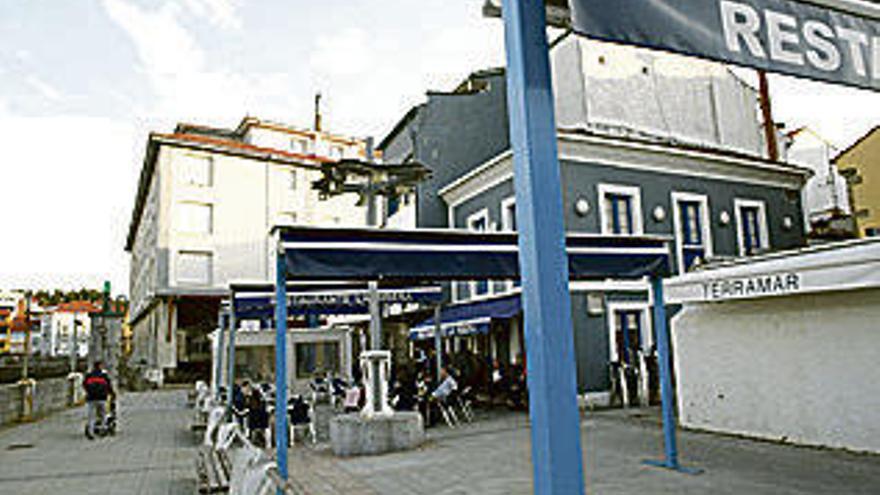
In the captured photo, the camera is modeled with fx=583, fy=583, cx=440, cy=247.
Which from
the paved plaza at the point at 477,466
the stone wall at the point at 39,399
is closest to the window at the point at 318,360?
the paved plaza at the point at 477,466

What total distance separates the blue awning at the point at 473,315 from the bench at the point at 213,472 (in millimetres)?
8178

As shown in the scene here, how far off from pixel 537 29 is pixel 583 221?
1366cm

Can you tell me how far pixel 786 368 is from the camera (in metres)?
8.98

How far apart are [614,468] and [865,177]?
2312cm

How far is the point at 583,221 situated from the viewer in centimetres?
1554

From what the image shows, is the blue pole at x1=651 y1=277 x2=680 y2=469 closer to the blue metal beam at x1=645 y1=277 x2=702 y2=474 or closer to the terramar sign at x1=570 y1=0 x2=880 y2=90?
the blue metal beam at x1=645 y1=277 x2=702 y2=474

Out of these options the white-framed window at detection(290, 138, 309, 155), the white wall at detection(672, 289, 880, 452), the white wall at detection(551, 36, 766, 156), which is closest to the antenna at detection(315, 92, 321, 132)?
the white-framed window at detection(290, 138, 309, 155)

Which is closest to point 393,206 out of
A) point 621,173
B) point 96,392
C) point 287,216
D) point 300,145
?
point 287,216

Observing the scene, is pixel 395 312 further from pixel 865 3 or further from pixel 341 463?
pixel 865 3

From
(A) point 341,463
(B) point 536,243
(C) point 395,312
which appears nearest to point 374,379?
(A) point 341,463

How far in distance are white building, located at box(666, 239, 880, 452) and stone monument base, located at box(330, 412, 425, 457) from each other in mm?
5043

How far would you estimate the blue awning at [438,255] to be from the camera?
7.00 m

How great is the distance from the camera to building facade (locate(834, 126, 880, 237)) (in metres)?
23.5

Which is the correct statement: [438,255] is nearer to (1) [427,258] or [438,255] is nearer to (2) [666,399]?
(1) [427,258]
